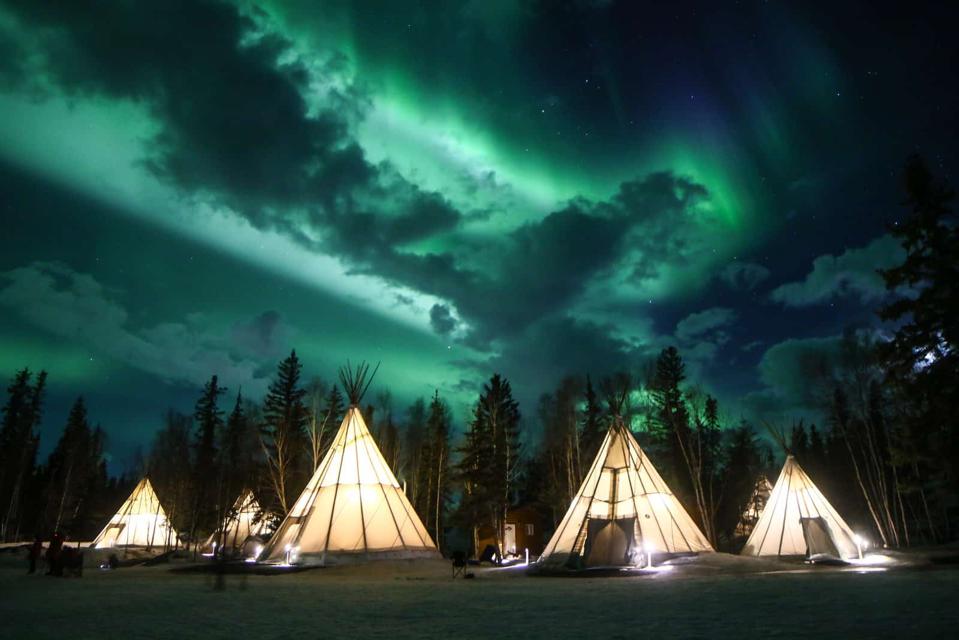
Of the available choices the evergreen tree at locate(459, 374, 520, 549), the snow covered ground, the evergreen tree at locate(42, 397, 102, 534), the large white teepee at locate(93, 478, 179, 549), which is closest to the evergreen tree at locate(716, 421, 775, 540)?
the evergreen tree at locate(459, 374, 520, 549)

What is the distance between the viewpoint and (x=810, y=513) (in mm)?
21906

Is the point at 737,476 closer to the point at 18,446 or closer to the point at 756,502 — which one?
the point at 756,502

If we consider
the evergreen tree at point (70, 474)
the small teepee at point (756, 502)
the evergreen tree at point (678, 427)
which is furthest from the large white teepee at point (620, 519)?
the evergreen tree at point (70, 474)

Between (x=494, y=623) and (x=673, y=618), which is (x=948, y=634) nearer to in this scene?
(x=673, y=618)

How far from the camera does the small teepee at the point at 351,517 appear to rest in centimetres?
2008

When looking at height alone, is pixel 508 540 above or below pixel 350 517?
below

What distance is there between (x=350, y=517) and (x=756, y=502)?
993 inches

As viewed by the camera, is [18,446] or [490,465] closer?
[490,465]

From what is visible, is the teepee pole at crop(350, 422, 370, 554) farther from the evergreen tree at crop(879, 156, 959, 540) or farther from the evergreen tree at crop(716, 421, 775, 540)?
the evergreen tree at crop(716, 421, 775, 540)

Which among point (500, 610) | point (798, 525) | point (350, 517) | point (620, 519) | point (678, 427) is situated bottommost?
point (500, 610)

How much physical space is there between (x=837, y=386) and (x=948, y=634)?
89.3 feet

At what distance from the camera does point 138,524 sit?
36.1 metres

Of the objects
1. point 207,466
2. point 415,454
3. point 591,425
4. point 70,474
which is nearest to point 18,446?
point 70,474

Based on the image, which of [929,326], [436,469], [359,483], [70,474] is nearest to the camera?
[929,326]
